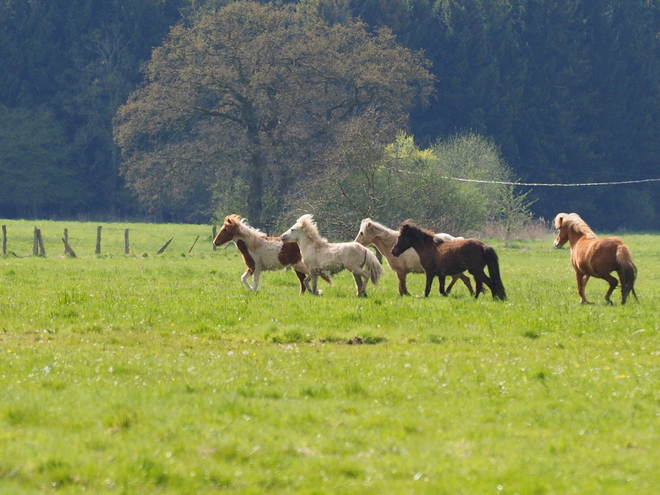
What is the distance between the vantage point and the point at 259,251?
22.6m

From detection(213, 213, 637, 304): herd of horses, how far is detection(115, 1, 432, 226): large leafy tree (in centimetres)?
3164

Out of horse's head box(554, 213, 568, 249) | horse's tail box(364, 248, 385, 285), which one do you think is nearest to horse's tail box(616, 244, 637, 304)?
horse's head box(554, 213, 568, 249)

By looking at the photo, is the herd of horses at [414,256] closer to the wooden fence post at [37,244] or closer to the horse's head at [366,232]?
the horse's head at [366,232]

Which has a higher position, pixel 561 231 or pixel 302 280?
pixel 561 231

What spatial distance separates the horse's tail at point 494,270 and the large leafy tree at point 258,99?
3379 centimetres

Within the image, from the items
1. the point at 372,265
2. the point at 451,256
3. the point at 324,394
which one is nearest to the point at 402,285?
the point at 372,265

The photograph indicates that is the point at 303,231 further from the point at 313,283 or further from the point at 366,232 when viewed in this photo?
the point at 366,232

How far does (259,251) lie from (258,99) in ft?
114

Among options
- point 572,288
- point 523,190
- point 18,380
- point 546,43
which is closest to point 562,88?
point 546,43

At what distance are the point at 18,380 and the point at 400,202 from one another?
30.6 meters

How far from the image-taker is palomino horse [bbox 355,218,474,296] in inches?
891

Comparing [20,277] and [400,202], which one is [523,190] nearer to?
[400,202]

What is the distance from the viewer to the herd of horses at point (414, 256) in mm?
20219

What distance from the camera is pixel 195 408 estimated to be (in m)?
9.88
